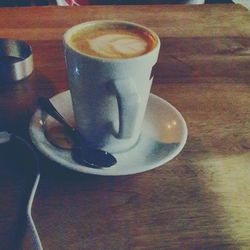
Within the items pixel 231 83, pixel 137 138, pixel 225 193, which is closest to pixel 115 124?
pixel 137 138

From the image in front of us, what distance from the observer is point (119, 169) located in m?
0.43

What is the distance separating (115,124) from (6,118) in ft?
0.56

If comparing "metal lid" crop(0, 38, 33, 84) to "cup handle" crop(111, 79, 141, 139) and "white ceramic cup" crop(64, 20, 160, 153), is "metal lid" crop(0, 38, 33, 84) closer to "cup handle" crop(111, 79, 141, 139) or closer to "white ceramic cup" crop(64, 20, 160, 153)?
"white ceramic cup" crop(64, 20, 160, 153)

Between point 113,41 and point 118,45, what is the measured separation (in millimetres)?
17

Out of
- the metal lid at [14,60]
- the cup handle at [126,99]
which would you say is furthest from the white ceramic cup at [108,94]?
the metal lid at [14,60]

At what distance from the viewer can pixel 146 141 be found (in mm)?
511

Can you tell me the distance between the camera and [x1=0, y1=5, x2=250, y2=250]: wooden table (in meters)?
0.38

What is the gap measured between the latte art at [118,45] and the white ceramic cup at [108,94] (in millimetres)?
26

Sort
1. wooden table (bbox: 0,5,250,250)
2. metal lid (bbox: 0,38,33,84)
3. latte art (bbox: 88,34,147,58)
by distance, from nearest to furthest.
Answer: wooden table (bbox: 0,5,250,250)
latte art (bbox: 88,34,147,58)
metal lid (bbox: 0,38,33,84)

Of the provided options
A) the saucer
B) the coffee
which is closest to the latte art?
the coffee

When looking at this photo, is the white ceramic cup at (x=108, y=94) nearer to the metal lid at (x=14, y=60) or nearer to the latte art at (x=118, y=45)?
the latte art at (x=118, y=45)

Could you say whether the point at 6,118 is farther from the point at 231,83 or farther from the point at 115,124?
the point at 231,83

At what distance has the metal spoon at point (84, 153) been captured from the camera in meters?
0.44

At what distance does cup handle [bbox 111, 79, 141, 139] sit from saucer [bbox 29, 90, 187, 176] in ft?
0.19
